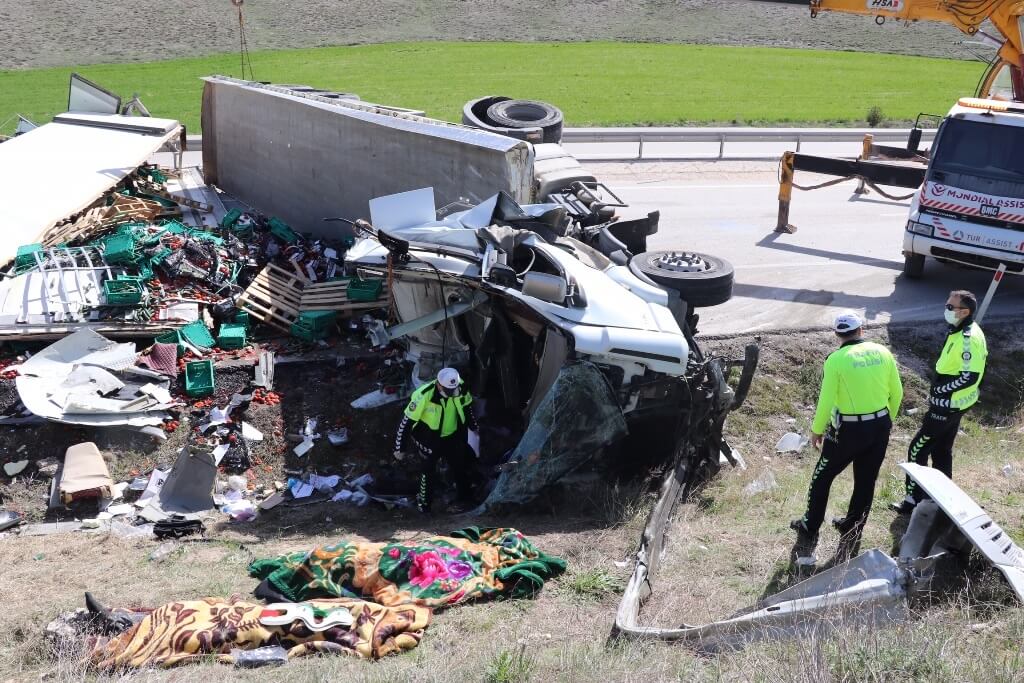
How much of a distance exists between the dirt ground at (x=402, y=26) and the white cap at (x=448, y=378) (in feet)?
116

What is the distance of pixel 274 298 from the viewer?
11203 millimetres

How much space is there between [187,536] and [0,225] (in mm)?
6397

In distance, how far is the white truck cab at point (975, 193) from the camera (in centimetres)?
1121

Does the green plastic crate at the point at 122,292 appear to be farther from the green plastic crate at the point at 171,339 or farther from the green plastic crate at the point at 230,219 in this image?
the green plastic crate at the point at 230,219

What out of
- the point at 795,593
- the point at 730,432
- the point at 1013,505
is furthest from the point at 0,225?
the point at 1013,505

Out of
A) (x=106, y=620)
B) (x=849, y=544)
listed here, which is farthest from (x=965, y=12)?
(x=106, y=620)

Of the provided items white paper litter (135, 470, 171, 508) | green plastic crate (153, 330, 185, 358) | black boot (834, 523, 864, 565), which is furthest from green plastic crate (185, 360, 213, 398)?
black boot (834, 523, 864, 565)

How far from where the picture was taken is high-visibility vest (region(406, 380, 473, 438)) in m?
7.94

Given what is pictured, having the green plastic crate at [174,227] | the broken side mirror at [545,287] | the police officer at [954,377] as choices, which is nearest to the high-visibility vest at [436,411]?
the broken side mirror at [545,287]

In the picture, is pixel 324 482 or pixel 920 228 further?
pixel 920 228

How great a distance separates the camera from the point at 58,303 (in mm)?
10172

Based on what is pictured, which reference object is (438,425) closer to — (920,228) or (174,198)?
(920,228)

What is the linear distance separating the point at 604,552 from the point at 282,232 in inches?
334

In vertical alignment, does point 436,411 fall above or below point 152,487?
above
